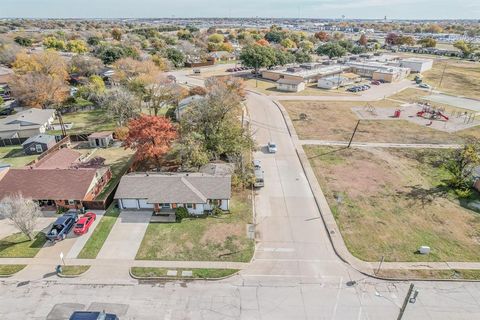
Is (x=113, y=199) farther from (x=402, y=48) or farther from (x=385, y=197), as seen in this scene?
(x=402, y=48)

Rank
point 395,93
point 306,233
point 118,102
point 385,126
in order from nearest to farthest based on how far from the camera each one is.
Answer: point 306,233, point 118,102, point 385,126, point 395,93

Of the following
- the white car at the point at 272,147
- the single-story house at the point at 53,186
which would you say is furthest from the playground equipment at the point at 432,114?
the single-story house at the point at 53,186

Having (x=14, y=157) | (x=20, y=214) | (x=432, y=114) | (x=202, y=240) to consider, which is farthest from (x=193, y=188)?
(x=432, y=114)

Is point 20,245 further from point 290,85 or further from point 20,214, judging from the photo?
point 290,85

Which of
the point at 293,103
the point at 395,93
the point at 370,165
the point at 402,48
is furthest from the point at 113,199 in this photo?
the point at 402,48

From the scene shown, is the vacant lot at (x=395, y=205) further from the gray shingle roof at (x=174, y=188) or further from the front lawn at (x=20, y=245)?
the front lawn at (x=20, y=245)

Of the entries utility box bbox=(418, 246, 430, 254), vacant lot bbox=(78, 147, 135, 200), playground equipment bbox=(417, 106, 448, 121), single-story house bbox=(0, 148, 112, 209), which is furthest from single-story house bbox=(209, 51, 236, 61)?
utility box bbox=(418, 246, 430, 254)
